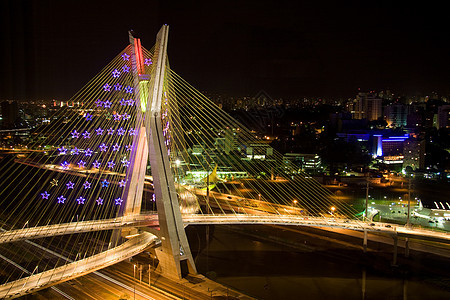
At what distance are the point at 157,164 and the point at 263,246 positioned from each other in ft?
12.1

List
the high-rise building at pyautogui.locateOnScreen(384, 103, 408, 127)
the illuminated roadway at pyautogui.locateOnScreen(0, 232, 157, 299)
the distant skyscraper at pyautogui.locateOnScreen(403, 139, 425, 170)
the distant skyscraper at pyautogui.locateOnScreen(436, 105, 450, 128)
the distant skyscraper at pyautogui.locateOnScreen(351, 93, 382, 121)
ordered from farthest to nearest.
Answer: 1. the distant skyscraper at pyautogui.locateOnScreen(351, 93, 382, 121)
2. the high-rise building at pyautogui.locateOnScreen(384, 103, 408, 127)
3. the distant skyscraper at pyautogui.locateOnScreen(436, 105, 450, 128)
4. the distant skyscraper at pyautogui.locateOnScreen(403, 139, 425, 170)
5. the illuminated roadway at pyautogui.locateOnScreen(0, 232, 157, 299)

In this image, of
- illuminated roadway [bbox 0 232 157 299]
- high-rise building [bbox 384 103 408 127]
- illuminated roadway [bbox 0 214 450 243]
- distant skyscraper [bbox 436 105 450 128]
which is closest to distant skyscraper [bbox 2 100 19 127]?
illuminated roadway [bbox 0 214 450 243]

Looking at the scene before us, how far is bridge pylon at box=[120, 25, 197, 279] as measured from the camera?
5.83 metres

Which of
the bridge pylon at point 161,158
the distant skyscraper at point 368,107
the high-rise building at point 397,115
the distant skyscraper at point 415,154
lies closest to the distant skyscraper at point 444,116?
the high-rise building at point 397,115

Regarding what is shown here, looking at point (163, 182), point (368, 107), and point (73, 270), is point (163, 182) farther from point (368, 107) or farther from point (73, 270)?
point (368, 107)

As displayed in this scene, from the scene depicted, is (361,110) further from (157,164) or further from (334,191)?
(157,164)

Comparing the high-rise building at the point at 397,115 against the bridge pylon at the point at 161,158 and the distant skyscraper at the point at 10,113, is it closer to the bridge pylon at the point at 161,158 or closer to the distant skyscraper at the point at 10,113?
the distant skyscraper at the point at 10,113

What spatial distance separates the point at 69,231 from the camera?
19.2 ft

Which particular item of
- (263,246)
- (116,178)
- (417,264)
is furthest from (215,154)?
(417,264)

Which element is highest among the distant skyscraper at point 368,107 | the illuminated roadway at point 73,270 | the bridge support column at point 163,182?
the distant skyscraper at point 368,107

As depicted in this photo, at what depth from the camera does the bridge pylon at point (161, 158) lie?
19.1 ft

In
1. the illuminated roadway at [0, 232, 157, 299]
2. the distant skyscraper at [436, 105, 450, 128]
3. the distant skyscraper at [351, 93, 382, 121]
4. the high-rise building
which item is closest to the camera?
the illuminated roadway at [0, 232, 157, 299]

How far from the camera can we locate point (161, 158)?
5953mm

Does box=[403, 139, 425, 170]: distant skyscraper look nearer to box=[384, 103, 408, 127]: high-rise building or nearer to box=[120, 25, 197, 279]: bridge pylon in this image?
box=[384, 103, 408, 127]: high-rise building
